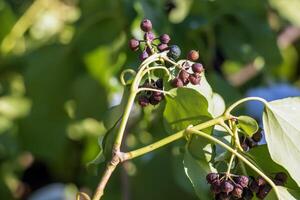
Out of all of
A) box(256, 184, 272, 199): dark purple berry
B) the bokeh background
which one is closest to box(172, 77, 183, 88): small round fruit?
box(256, 184, 272, 199): dark purple berry

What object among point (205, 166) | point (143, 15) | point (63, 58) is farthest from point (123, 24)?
point (205, 166)

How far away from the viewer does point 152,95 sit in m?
0.77

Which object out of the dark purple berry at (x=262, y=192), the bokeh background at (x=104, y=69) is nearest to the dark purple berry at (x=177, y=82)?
the dark purple berry at (x=262, y=192)

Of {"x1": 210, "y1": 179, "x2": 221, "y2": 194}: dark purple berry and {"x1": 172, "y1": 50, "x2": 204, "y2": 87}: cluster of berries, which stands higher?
{"x1": 172, "y1": 50, "x2": 204, "y2": 87}: cluster of berries

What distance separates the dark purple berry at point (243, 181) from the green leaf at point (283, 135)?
0.10 feet

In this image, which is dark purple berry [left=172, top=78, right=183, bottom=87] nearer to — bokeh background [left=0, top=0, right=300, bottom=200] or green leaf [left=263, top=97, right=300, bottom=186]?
green leaf [left=263, top=97, right=300, bottom=186]

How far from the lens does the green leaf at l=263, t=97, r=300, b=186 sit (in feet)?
2.44

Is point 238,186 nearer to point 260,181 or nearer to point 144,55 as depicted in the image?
point 260,181

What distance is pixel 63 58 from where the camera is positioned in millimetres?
1538

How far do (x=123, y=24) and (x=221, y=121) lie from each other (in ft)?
2.02

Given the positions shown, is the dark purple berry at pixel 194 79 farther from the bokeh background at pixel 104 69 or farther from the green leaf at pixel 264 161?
the bokeh background at pixel 104 69

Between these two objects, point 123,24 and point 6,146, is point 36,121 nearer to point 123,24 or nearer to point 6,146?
point 6,146

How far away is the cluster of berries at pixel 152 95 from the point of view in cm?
77

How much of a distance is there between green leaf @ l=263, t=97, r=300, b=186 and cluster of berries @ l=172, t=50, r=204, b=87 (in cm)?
6
